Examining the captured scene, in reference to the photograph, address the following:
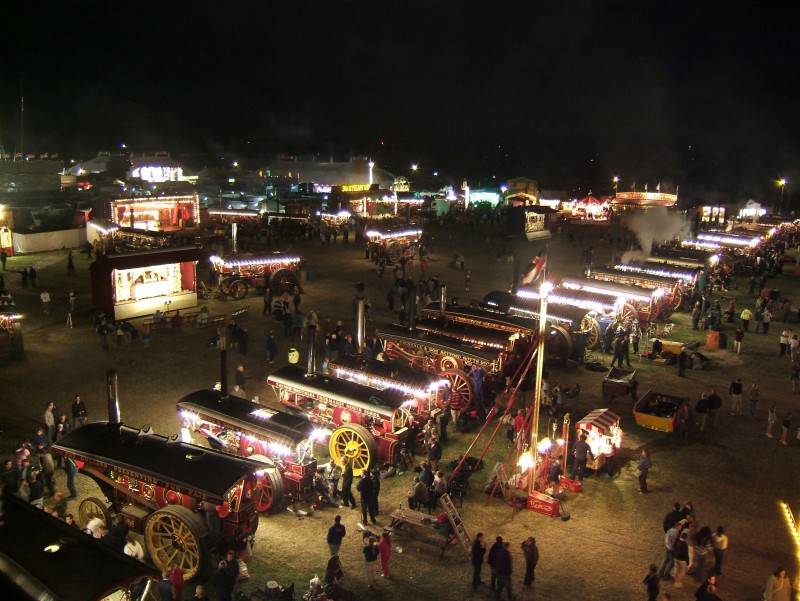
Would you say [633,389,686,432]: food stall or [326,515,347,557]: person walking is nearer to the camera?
[326,515,347,557]: person walking

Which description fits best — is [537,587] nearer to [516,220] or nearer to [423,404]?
[423,404]

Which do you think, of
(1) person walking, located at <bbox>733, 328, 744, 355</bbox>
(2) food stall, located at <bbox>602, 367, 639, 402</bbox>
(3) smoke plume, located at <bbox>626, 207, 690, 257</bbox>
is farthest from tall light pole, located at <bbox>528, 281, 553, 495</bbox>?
(3) smoke plume, located at <bbox>626, 207, 690, 257</bbox>

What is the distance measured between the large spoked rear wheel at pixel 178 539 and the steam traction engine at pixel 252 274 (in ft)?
53.4

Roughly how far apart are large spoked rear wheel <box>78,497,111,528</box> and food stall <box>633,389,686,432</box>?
11084 millimetres

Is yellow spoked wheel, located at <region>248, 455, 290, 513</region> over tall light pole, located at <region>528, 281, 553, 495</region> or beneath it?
beneath

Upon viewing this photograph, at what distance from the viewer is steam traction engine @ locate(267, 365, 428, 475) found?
445 inches

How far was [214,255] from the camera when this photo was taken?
83.2ft

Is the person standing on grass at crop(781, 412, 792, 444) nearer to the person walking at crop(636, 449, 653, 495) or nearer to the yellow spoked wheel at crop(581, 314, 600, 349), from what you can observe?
the person walking at crop(636, 449, 653, 495)

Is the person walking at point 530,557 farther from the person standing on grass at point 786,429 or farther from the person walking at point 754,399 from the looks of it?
the person walking at point 754,399

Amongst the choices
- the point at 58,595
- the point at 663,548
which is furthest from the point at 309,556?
the point at 663,548

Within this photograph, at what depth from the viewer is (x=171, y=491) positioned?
8.65 metres

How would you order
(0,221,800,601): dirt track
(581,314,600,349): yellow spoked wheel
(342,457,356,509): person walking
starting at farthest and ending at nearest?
1. (581,314,600,349): yellow spoked wheel
2. (342,457,356,509): person walking
3. (0,221,800,601): dirt track

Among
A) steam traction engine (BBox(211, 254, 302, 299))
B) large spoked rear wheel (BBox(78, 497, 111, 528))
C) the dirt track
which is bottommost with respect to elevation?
the dirt track

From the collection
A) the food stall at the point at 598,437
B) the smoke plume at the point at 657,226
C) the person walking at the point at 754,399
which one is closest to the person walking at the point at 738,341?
the person walking at the point at 754,399
